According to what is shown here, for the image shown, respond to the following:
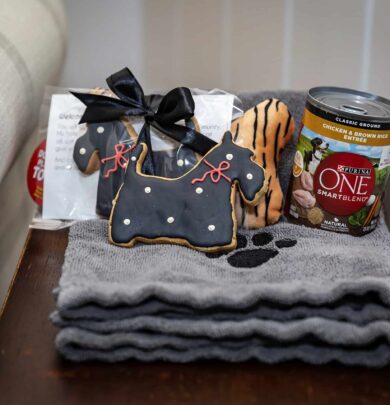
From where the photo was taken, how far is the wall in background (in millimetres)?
877

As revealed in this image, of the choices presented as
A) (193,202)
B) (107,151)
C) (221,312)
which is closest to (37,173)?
(107,151)

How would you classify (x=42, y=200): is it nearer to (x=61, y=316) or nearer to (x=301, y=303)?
(x=61, y=316)

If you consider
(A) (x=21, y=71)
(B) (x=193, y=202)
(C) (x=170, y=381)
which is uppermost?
(A) (x=21, y=71)

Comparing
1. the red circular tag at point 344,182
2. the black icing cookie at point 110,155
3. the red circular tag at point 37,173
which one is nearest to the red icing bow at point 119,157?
the black icing cookie at point 110,155

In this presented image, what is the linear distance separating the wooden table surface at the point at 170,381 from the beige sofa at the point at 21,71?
23 centimetres

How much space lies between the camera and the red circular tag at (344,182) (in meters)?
0.63

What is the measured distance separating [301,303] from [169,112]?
Answer: 0.93ft

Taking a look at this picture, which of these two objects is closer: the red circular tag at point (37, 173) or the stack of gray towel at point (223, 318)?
the stack of gray towel at point (223, 318)

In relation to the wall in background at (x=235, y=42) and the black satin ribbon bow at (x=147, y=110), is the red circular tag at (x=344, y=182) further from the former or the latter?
the wall in background at (x=235, y=42)

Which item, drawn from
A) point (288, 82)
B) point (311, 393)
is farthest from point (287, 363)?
point (288, 82)

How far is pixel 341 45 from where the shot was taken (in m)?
0.89

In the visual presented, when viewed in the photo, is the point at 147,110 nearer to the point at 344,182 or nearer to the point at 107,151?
the point at 107,151

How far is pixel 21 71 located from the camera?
0.71 m

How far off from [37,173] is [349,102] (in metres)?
0.38
